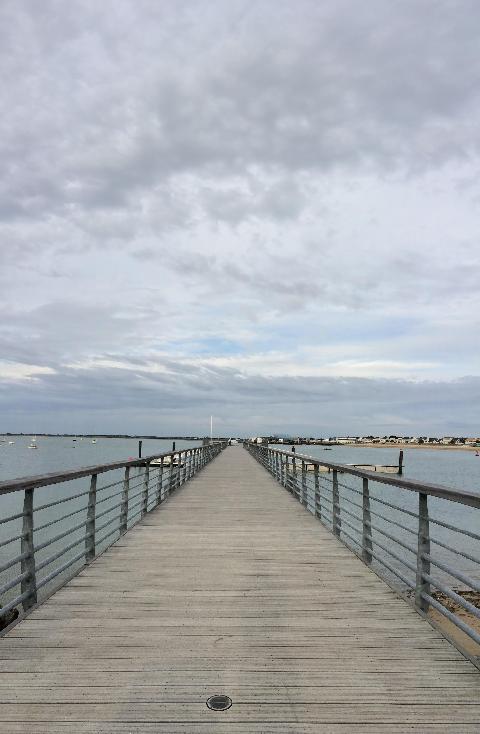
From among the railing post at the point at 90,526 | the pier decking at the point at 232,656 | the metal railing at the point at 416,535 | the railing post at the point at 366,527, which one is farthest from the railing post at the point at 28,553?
the railing post at the point at 366,527

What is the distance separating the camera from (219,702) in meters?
2.97

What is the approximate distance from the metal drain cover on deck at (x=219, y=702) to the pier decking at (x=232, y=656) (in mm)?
40

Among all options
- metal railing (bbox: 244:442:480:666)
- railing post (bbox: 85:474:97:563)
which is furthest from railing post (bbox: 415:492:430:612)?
railing post (bbox: 85:474:97:563)

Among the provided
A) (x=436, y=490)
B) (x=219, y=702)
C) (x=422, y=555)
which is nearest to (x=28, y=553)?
(x=219, y=702)

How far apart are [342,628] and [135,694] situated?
183 centimetres

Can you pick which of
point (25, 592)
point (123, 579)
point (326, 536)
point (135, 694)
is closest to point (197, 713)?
point (135, 694)

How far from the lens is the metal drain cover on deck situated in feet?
9.57

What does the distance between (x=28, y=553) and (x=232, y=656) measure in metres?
2.06

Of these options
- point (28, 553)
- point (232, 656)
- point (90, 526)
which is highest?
point (28, 553)

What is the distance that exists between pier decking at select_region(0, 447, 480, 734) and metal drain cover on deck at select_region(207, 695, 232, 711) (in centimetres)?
4

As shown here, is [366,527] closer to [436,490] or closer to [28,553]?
[436,490]

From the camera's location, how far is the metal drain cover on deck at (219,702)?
115 inches

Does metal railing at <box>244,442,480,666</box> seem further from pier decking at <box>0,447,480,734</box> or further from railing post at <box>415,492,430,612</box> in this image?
pier decking at <box>0,447,480,734</box>

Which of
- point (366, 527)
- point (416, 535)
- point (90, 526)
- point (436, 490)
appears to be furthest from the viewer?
point (416, 535)
